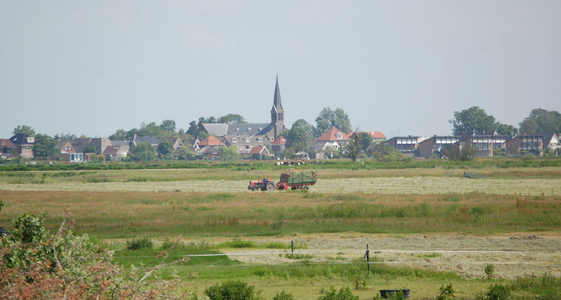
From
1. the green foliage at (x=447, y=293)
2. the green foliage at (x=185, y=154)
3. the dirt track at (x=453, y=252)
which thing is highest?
the green foliage at (x=185, y=154)

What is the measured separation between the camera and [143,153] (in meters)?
170

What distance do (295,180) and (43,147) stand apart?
141 meters

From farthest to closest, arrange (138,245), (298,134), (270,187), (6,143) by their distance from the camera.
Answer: (298,134) < (6,143) < (270,187) < (138,245)

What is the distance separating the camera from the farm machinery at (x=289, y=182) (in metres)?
50.3

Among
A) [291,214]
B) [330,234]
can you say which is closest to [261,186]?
[291,214]

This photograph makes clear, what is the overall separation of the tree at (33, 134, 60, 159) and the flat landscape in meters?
131

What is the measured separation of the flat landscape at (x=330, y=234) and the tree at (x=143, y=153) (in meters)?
125

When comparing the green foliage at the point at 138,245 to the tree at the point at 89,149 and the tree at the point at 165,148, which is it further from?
the tree at the point at 89,149

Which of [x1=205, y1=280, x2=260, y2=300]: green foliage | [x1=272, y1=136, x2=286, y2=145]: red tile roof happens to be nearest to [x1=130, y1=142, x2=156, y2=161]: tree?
[x1=272, y1=136, x2=286, y2=145]: red tile roof

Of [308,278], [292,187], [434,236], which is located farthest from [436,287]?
[292,187]

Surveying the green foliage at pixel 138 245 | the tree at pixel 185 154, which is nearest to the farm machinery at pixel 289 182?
the green foliage at pixel 138 245

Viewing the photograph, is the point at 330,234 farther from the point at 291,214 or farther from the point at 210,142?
the point at 210,142

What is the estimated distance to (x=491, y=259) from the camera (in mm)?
18531

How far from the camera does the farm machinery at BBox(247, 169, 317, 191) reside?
5034 centimetres
